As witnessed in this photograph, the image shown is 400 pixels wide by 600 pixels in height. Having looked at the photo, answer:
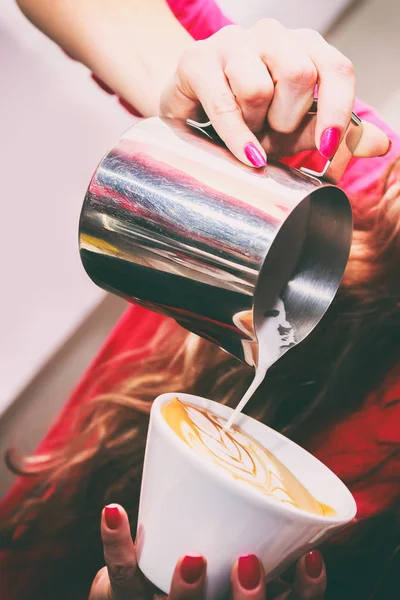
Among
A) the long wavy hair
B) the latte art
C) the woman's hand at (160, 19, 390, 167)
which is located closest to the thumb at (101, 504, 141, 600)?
the latte art

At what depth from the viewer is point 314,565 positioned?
1.83 ft

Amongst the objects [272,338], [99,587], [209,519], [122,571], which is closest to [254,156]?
[272,338]

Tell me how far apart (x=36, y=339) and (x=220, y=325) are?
40 cm

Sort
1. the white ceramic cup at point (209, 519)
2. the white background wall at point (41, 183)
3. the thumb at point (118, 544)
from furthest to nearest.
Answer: the white background wall at point (41, 183) → the thumb at point (118, 544) → the white ceramic cup at point (209, 519)

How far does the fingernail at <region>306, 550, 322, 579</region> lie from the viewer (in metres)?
0.56

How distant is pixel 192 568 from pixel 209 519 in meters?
0.05

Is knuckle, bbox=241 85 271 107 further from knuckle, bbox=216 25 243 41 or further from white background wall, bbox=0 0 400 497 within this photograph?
white background wall, bbox=0 0 400 497

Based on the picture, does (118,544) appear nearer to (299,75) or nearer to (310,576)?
(310,576)

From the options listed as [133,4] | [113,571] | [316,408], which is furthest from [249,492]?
[133,4]

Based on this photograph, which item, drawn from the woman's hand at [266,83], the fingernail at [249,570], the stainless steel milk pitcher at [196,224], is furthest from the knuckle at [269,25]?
the fingernail at [249,570]

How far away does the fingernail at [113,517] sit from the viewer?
20.4 inches

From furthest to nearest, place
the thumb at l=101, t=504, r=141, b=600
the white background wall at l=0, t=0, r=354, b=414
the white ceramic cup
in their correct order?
the white background wall at l=0, t=0, r=354, b=414
the thumb at l=101, t=504, r=141, b=600
the white ceramic cup

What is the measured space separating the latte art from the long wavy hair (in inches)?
7.6

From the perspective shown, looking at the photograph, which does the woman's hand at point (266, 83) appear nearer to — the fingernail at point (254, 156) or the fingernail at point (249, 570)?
the fingernail at point (254, 156)
